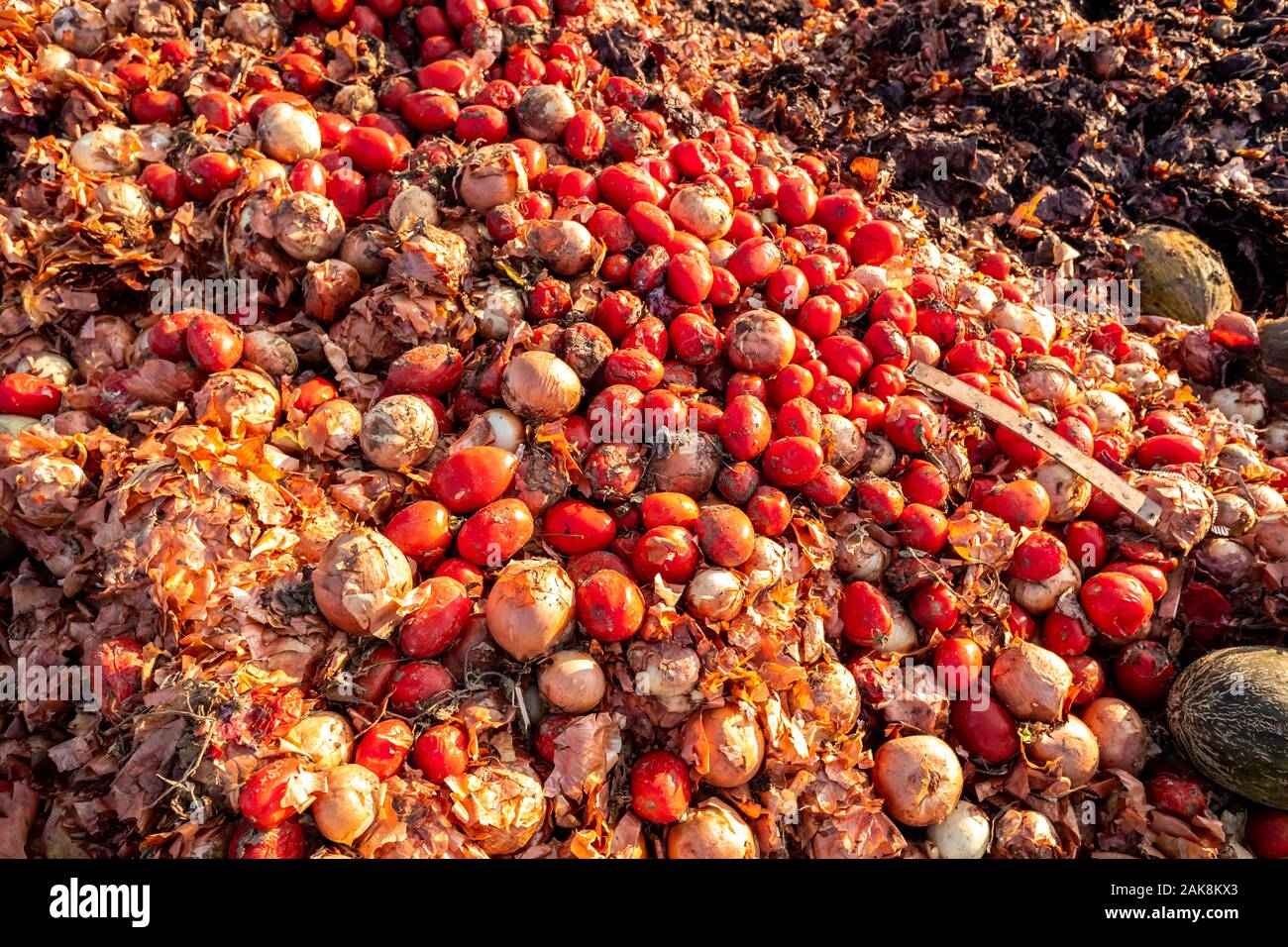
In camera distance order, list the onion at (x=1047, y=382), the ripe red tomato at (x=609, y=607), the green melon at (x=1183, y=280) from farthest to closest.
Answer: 1. the green melon at (x=1183, y=280)
2. the onion at (x=1047, y=382)
3. the ripe red tomato at (x=609, y=607)

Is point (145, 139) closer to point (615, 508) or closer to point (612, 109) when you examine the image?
point (612, 109)

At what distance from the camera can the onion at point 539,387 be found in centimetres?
426

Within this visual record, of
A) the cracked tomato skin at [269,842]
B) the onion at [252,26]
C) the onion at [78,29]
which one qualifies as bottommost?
the cracked tomato skin at [269,842]

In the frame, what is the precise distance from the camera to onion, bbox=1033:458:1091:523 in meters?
4.75

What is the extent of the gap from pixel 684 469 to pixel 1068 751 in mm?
2503

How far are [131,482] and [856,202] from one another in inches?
203

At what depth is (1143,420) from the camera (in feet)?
18.5

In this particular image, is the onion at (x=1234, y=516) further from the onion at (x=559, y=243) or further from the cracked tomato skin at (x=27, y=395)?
the cracked tomato skin at (x=27, y=395)

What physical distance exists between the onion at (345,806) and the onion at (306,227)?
125 inches

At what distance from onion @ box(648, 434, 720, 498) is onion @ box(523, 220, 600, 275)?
142 centimetres

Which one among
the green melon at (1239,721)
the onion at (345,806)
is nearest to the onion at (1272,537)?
the green melon at (1239,721)

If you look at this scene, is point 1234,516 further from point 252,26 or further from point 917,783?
point 252,26

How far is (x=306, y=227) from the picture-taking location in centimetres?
477

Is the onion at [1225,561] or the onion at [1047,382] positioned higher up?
the onion at [1047,382]
